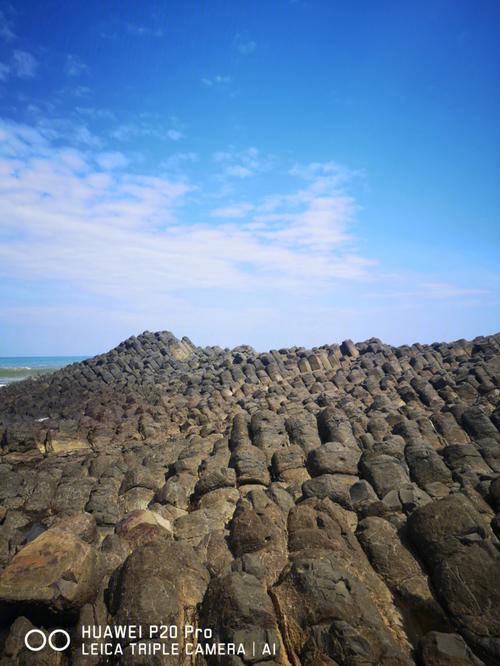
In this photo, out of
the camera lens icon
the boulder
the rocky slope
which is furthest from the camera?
the boulder

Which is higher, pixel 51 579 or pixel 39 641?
pixel 51 579

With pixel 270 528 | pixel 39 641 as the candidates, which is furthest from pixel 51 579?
pixel 270 528

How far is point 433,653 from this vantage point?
6242mm

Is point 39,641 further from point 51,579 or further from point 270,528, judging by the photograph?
point 270,528

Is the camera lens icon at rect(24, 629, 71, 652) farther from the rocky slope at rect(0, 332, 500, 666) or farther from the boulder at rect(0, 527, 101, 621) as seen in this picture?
the boulder at rect(0, 527, 101, 621)

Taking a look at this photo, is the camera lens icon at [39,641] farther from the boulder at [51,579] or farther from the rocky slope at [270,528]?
the boulder at [51,579]

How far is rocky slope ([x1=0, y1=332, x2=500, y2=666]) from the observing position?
22.2 feet

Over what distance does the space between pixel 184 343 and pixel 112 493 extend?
42.1 metres

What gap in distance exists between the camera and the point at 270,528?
9977mm

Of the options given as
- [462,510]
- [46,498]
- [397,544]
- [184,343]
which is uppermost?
[184,343]

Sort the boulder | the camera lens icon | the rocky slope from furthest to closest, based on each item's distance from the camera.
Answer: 1. the boulder
2. the camera lens icon
3. the rocky slope

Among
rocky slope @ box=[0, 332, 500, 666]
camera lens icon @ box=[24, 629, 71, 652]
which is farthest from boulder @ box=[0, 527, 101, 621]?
camera lens icon @ box=[24, 629, 71, 652]

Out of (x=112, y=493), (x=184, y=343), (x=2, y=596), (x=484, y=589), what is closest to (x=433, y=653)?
(x=484, y=589)

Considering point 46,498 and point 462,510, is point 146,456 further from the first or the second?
point 462,510
